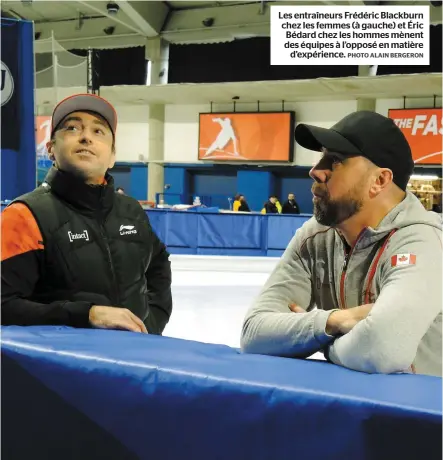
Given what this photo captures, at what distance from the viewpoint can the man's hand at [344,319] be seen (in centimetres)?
96

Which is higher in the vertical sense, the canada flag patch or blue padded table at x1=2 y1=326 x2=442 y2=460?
the canada flag patch

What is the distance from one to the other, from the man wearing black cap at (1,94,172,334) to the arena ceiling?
12.7 metres

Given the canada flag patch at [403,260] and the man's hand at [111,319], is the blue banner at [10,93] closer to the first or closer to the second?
the man's hand at [111,319]

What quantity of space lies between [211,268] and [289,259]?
5.37 metres

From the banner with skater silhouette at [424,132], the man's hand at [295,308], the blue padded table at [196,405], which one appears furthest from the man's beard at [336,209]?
the banner with skater silhouette at [424,132]

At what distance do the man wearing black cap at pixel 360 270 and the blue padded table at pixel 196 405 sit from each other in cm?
13

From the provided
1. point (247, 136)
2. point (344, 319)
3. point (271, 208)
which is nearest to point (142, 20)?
point (247, 136)

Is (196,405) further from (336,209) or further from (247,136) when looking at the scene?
(247,136)

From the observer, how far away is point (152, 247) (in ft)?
5.09

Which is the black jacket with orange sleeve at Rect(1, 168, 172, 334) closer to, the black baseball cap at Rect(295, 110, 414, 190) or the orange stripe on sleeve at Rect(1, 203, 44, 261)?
the orange stripe on sleeve at Rect(1, 203, 44, 261)

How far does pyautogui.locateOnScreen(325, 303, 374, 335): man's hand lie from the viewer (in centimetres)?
96

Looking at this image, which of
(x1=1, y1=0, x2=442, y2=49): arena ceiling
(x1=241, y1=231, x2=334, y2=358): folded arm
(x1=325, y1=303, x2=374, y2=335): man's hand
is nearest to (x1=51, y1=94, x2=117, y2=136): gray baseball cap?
(x1=241, y1=231, x2=334, y2=358): folded arm

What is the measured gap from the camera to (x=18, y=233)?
1.23m

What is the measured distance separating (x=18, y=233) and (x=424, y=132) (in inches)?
535
